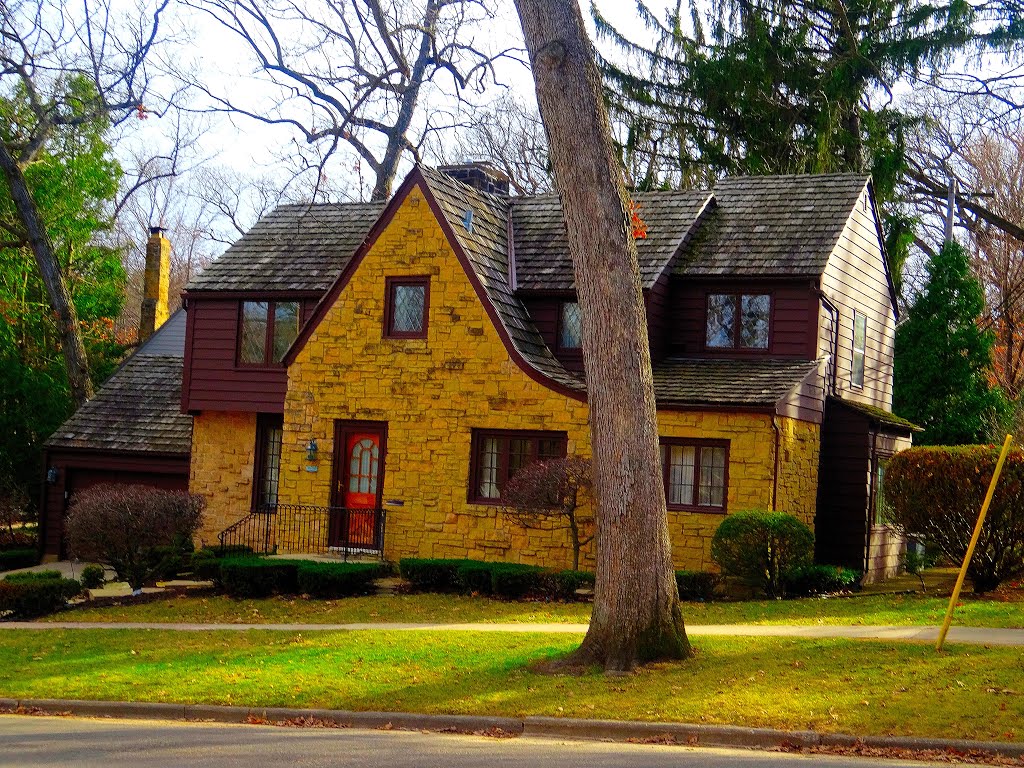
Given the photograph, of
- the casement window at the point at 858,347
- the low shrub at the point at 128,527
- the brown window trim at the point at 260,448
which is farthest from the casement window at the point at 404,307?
the casement window at the point at 858,347

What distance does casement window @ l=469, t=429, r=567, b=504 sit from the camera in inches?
789

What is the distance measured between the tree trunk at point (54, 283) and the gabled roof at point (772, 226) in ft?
54.3

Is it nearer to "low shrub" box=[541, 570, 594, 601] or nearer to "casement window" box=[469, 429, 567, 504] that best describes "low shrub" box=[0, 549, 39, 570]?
"casement window" box=[469, 429, 567, 504]

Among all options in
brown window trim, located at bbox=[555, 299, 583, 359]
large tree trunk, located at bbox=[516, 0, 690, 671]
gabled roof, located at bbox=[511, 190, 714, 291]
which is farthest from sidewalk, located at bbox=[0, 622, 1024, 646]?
gabled roof, located at bbox=[511, 190, 714, 291]

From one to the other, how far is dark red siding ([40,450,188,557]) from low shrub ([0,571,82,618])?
8.84 m

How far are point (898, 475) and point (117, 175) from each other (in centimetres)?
2856

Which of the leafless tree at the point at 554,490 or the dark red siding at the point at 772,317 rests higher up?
the dark red siding at the point at 772,317

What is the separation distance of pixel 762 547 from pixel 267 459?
11154mm

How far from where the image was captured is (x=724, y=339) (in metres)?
21.5

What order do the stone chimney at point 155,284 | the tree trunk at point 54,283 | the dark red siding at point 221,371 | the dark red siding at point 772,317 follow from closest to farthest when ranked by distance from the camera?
the dark red siding at point 772,317 → the dark red siding at point 221,371 → the tree trunk at point 54,283 → the stone chimney at point 155,284

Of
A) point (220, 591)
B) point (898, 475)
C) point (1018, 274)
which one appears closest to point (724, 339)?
point (898, 475)

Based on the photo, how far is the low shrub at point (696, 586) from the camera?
17047 millimetres

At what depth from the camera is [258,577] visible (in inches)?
690

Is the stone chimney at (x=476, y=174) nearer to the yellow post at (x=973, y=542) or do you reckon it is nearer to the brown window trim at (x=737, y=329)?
the brown window trim at (x=737, y=329)
